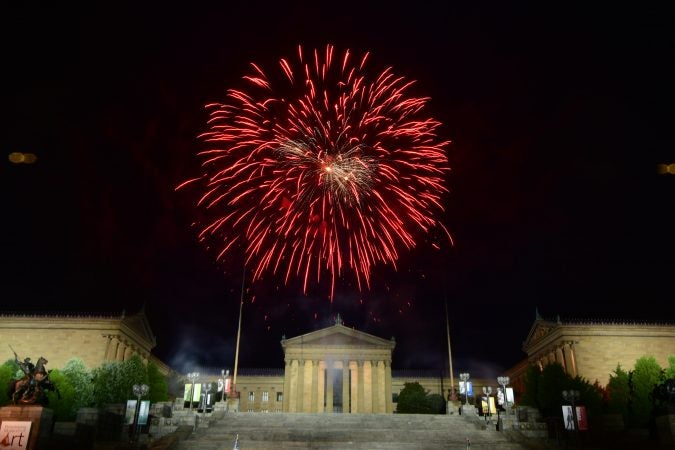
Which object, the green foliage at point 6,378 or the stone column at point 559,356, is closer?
the green foliage at point 6,378

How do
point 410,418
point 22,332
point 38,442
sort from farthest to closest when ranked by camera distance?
point 22,332 < point 410,418 < point 38,442

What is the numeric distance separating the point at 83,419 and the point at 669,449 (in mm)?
28526

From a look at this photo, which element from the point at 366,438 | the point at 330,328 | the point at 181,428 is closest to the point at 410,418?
the point at 366,438

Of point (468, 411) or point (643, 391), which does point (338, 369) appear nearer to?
point (468, 411)

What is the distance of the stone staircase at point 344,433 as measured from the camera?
27594 millimetres

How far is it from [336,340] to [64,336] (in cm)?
3543

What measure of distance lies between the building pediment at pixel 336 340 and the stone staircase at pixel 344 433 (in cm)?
4076

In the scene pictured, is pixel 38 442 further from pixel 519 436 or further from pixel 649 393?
pixel 649 393

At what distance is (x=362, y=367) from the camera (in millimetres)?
77062

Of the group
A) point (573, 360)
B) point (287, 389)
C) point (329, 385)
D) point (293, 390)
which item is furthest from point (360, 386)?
point (573, 360)

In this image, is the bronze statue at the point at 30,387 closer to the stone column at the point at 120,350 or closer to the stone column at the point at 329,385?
the stone column at the point at 120,350

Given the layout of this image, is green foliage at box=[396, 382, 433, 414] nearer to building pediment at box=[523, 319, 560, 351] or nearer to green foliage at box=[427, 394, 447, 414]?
green foliage at box=[427, 394, 447, 414]

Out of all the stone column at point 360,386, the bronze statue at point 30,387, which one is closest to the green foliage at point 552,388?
the bronze statue at point 30,387

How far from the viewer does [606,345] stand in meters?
63.6
